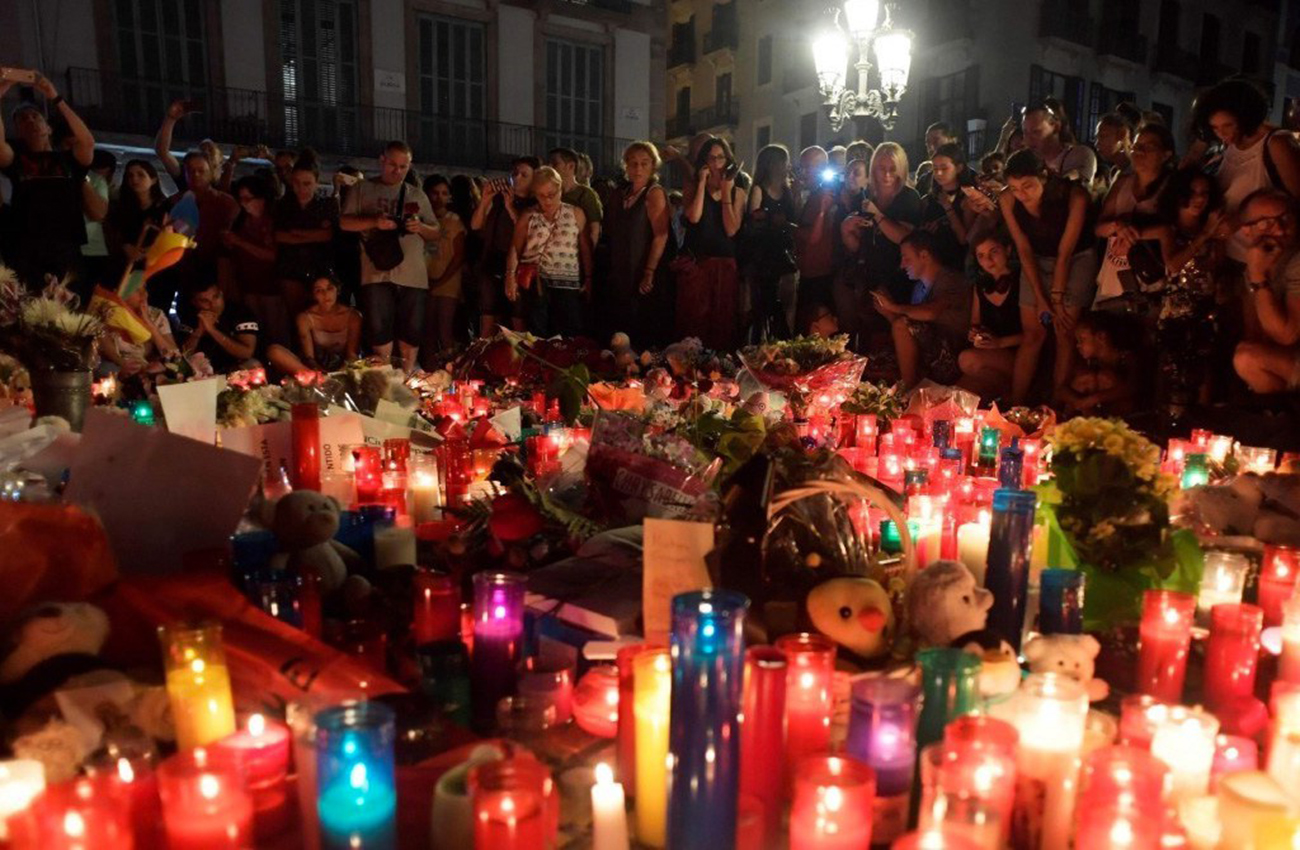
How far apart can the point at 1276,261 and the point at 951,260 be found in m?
1.94

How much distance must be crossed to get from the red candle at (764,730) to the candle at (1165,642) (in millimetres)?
825

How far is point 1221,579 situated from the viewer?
2.03 meters

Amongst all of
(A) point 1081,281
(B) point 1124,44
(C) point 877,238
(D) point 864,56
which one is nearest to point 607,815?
(A) point 1081,281

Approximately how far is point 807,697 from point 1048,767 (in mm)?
337

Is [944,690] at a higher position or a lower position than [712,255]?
lower

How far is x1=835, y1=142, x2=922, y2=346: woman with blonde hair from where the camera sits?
5840 mm

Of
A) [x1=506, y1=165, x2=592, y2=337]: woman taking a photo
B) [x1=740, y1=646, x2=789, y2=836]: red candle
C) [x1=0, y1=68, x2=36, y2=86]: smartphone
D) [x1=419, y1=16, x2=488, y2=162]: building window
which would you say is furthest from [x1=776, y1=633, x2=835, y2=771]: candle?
[x1=419, y1=16, x2=488, y2=162]: building window

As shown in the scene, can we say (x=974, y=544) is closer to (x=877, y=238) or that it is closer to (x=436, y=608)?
(x=436, y=608)

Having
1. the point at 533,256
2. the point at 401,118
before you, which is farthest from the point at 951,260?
the point at 401,118

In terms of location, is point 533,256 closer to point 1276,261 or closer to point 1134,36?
point 1276,261

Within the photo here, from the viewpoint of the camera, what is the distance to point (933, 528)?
6.94 feet

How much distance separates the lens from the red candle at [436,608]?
178 cm

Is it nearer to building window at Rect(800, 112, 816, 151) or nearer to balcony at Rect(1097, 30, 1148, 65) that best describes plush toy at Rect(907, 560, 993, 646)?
balcony at Rect(1097, 30, 1148, 65)

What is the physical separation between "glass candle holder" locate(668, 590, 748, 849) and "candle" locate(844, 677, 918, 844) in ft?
0.70
